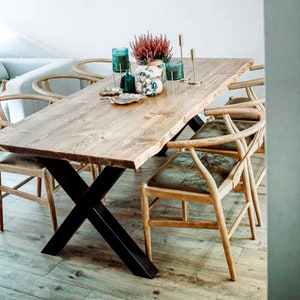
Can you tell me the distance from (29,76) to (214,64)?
5.05 feet

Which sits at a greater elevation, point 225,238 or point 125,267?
point 225,238

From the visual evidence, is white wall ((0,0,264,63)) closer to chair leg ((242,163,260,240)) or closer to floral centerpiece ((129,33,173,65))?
floral centerpiece ((129,33,173,65))

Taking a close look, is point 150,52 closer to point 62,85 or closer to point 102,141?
point 102,141

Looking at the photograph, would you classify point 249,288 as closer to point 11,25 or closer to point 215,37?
point 215,37

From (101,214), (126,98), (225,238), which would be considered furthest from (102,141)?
(225,238)

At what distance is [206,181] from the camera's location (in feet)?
7.73

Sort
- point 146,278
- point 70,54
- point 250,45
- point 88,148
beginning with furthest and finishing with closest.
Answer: point 70,54
point 250,45
point 146,278
point 88,148

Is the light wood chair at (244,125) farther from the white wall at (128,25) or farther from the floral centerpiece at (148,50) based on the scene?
the white wall at (128,25)

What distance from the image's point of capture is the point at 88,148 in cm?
232

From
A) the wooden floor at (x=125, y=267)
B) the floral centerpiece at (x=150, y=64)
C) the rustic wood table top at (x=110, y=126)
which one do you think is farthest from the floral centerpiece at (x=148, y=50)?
the wooden floor at (x=125, y=267)

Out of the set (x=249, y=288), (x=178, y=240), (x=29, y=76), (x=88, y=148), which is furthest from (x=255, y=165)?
(x=29, y=76)

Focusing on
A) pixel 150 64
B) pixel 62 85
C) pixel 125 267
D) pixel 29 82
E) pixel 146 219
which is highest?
pixel 150 64

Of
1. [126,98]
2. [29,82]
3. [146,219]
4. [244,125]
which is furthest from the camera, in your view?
[29,82]

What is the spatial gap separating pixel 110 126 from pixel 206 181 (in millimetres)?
559
